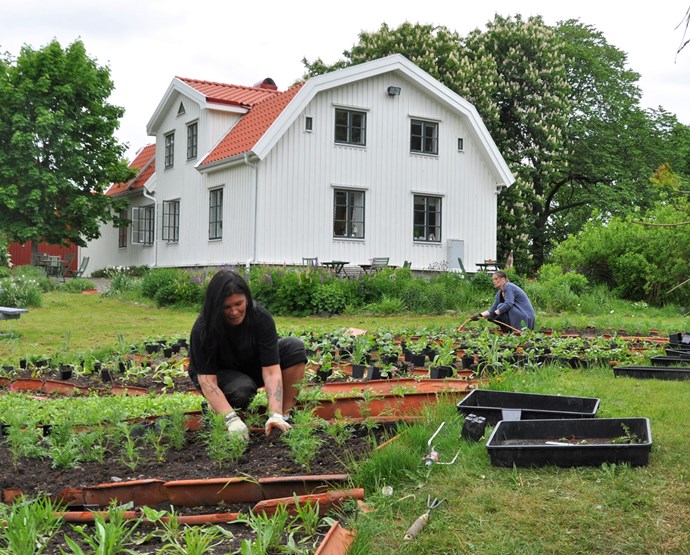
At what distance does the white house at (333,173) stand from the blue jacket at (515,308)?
34.3ft

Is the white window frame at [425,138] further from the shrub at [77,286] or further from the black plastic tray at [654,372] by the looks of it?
the black plastic tray at [654,372]

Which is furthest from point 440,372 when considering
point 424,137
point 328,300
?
point 424,137

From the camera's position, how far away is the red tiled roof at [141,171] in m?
28.9

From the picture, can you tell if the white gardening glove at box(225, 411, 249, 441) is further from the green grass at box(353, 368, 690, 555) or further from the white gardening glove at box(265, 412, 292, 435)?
the green grass at box(353, 368, 690, 555)

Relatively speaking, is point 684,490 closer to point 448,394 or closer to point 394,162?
point 448,394

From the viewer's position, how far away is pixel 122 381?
7.12 meters

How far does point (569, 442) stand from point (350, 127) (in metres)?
17.9

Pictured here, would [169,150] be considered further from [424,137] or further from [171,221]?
[424,137]

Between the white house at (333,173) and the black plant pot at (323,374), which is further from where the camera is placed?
the white house at (333,173)

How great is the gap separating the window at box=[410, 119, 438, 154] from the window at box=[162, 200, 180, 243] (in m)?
7.51

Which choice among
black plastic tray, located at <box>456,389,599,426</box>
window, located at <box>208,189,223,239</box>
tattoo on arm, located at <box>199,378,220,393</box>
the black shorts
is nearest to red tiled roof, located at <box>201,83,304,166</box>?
window, located at <box>208,189,223,239</box>

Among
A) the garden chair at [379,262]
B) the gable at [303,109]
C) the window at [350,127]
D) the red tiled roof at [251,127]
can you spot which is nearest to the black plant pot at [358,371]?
the garden chair at [379,262]

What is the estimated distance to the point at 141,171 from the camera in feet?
99.6

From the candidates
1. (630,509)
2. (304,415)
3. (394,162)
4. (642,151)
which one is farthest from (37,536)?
Answer: (642,151)
